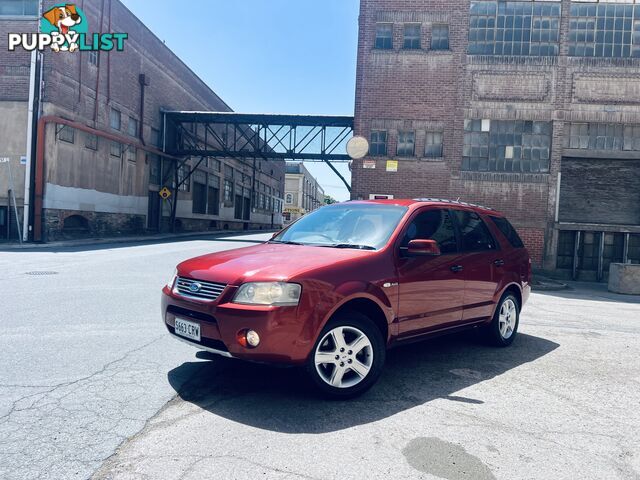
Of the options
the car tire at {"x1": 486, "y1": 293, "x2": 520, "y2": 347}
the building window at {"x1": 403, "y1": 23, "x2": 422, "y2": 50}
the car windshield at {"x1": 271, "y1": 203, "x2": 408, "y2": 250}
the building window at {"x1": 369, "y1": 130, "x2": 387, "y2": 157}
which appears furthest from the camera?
the building window at {"x1": 369, "y1": 130, "x2": 387, "y2": 157}

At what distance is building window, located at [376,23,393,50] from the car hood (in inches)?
607

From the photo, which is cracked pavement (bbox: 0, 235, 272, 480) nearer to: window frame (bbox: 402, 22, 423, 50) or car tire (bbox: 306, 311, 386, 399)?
car tire (bbox: 306, 311, 386, 399)

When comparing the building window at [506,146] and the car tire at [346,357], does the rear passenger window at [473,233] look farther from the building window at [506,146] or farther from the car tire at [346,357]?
the building window at [506,146]

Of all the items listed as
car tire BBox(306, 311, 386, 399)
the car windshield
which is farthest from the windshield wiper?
car tire BBox(306, 311, 386, 399)

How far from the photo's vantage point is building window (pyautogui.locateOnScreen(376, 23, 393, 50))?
17.8 m

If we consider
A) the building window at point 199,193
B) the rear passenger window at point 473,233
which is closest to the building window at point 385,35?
the rear passenger window at point 473,233

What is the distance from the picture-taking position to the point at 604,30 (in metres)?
17.0

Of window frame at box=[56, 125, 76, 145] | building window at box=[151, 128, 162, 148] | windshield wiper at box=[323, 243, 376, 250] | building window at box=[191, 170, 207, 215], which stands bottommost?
windshield wiper at box=[323, 243, 376, 250]

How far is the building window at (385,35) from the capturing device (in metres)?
17.8

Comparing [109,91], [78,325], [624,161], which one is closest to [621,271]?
[624,161]

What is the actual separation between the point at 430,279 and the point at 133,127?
27315mm

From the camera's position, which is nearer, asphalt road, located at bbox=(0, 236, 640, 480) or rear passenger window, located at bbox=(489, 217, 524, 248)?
asphalt road, located at bbox=(0, 236, 640, 480)

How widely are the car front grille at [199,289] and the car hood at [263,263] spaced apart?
0.04 meters

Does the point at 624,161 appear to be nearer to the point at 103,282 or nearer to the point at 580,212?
the point at 580,212
